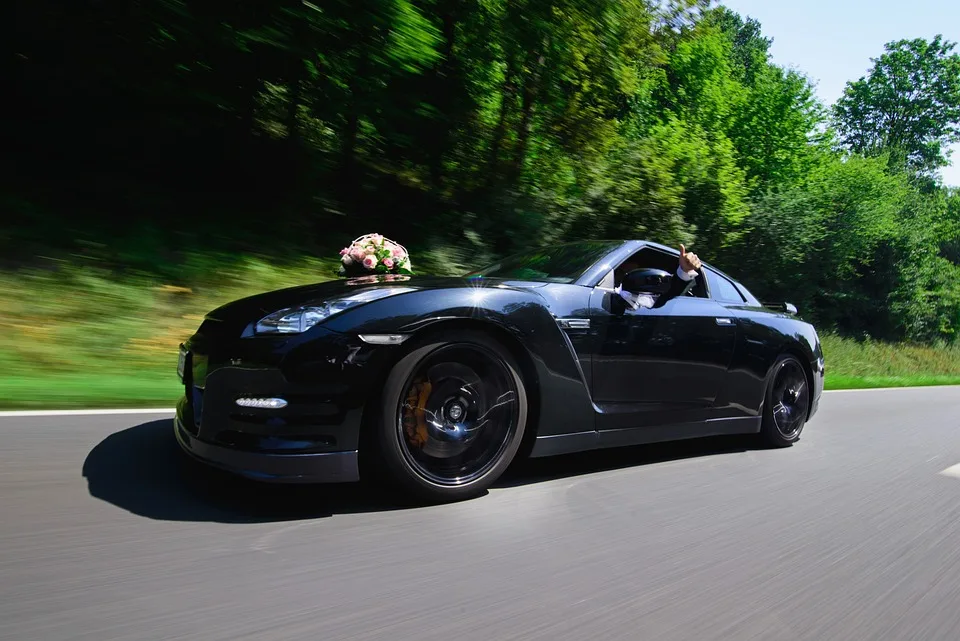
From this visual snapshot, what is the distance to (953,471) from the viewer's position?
4988 mm

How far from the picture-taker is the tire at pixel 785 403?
5.29 meters

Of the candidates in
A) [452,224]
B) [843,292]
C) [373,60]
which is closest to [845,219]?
[843,292]

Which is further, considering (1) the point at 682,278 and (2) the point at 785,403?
(2) the point at 785,403

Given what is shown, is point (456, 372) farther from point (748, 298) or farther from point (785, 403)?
point (785, 403)

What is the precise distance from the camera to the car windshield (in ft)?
14.0

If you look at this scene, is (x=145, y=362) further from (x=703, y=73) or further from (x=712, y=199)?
(x=703, y=73)

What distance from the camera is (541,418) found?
3.67 m

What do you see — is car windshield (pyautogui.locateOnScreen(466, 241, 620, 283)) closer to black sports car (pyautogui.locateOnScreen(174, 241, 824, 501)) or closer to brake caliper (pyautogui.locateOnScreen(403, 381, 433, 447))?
black sports car (pyautogui.locateOnScreen(174, 241, 824, 501))

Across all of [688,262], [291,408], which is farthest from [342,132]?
[291,408]

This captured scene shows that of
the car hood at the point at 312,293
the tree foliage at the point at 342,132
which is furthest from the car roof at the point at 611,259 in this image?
the tree foliage at the point at 342,132

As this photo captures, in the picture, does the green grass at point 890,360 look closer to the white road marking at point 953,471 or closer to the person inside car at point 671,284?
the white road marking at point 953,471

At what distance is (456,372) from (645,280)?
1211 mm

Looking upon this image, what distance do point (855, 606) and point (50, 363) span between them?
610cm

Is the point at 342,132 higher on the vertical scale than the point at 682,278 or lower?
higher
